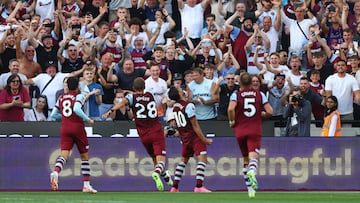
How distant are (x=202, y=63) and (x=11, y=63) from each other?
4.53m

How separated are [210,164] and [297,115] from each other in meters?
2.15

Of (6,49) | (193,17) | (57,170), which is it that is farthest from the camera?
(193,17)

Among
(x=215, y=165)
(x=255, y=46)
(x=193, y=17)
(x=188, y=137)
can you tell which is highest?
(x=193, y=17)

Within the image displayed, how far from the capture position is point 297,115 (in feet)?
79.9

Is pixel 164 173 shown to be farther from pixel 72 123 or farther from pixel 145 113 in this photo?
pixel 72 123

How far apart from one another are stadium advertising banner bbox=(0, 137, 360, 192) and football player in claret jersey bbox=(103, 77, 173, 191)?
1939 mm

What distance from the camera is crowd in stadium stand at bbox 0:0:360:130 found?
82.8ft

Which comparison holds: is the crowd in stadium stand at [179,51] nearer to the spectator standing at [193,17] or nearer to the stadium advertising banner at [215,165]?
the spectator standing at [193,17]

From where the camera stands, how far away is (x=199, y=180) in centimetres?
2259

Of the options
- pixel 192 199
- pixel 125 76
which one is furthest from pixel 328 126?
pixel 192 199

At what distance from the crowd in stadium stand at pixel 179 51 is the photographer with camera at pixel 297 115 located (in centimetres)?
68

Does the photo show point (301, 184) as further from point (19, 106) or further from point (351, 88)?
point (19, 106)

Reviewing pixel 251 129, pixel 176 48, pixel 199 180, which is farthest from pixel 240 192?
pixel 176 48

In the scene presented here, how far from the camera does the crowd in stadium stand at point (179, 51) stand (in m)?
25.2
